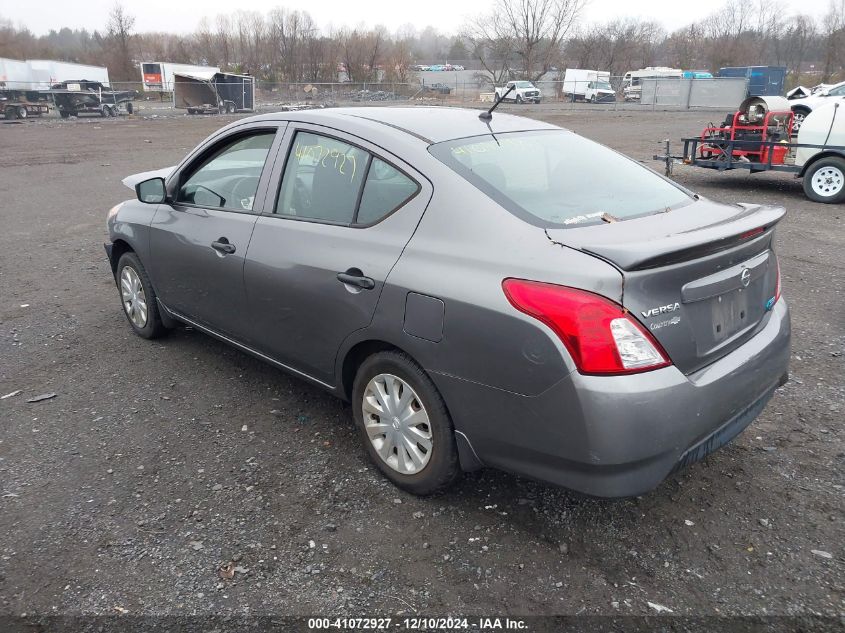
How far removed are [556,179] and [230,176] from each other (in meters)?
2.09

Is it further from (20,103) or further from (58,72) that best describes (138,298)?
(58,72)

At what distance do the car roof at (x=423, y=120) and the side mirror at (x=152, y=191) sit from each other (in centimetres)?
98

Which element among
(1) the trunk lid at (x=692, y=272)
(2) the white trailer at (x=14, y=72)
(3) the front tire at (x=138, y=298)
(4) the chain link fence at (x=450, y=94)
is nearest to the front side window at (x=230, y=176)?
(3) the front tire at (x=138, y=298)

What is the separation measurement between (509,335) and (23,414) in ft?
10.6

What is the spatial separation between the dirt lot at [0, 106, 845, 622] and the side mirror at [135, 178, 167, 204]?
117cm

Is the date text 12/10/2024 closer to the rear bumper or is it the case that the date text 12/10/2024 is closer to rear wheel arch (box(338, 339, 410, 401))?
the rear bumper

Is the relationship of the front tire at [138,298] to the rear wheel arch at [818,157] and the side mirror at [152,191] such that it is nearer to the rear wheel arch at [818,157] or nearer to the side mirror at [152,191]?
the side mirror at [152,191]

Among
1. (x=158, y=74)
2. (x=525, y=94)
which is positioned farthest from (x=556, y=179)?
(x=158, y=74)

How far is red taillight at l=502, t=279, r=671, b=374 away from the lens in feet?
7.70

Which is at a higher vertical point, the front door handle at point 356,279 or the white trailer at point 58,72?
the white trailer at point 58,72

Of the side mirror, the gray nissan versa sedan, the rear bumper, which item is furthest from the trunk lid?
the side mirror

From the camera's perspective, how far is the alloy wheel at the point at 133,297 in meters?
5.07

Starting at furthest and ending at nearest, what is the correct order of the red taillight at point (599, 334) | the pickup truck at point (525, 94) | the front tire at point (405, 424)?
the pickup truck at point (525, 94) < the front tire at point (405, 424) < the red taillight at point (599, 334)

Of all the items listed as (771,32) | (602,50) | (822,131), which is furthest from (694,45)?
(822,131)
